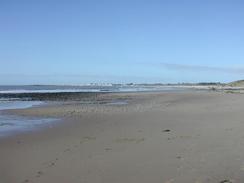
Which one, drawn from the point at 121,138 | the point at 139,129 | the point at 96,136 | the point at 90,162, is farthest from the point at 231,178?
the point at 139,129

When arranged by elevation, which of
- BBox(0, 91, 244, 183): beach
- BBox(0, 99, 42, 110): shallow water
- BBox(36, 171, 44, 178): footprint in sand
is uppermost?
BBox(0, 91, 244, 183): beach

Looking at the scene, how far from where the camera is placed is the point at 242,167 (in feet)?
25.0

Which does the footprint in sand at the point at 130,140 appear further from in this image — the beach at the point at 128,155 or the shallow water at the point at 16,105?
the shallow water at the point at 16,105

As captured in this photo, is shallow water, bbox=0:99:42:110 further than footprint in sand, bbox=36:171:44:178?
Yes

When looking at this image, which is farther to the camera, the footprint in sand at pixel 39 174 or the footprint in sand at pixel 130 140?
the footprint in sand at pixel 130 140

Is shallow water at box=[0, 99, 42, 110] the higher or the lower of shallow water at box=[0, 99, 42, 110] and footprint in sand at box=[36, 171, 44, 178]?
the lower

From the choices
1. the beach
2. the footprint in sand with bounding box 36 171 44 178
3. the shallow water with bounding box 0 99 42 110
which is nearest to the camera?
the beach

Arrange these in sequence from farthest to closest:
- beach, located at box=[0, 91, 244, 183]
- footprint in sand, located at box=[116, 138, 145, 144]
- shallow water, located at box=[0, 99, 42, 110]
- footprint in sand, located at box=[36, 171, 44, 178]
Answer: shallow water, located at box=[0, 99, 42, 110], footprint in sand, located at box=[116, 138, 145, 144], footprint in sand, located at box=[36, 171, 44, 178], beach, located at box=[0, 91, 244, 183]

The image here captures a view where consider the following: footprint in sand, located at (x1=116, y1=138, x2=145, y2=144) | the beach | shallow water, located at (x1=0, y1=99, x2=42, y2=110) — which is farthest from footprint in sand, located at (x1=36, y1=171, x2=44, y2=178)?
shallow water, located at (x1=0, y1=99, x2=42, y2=110)

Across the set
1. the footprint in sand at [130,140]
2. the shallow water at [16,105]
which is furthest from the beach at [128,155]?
the shallow water at [16,105]

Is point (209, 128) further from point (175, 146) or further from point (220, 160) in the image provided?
point (220, 160)

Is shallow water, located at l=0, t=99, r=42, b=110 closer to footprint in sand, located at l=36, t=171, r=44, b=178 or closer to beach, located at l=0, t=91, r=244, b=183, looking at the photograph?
beach, located at l=0, t=91, r=244, b=183

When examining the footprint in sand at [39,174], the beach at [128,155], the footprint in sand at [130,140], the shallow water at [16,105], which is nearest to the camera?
the beach at [128,155]

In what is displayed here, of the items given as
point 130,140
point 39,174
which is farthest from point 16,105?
point 39,174
